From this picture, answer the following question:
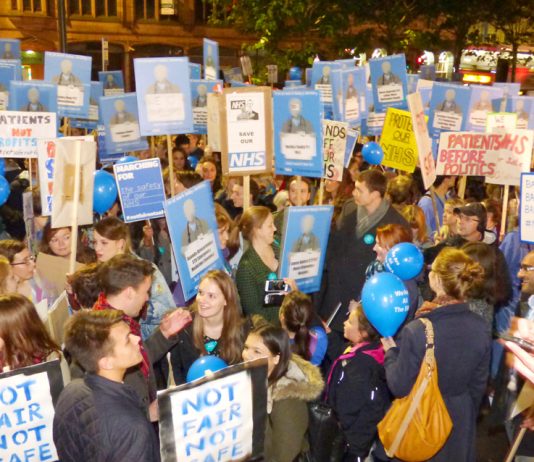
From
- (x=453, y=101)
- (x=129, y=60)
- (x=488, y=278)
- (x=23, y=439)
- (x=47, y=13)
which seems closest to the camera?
(x=23, y=439)

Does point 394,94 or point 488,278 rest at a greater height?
point 394,94

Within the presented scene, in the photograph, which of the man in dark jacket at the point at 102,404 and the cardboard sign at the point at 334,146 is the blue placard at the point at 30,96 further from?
the man in dark jacket at the point at 102,404

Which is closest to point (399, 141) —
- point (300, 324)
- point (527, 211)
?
point (527, 211)

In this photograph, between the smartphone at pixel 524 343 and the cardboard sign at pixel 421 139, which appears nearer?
the smartphone at pixel 524 343

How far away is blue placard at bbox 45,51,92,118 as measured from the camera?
32.4ft

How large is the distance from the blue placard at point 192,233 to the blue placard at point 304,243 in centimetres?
57

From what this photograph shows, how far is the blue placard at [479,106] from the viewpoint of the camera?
9.66 meters

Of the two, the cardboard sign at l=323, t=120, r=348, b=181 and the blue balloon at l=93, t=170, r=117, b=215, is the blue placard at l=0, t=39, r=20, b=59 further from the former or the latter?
the cardboard sign at l=323, t=120, r=348, b=181

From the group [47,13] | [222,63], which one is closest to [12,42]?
[47,13]

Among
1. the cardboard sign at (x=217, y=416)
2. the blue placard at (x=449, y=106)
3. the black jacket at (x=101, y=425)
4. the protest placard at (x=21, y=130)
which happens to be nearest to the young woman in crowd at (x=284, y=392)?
→ the cardboard sign at (x=217, y=416)

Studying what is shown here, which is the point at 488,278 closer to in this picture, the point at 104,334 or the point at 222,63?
the point at 104,334

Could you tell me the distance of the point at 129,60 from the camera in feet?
98.5

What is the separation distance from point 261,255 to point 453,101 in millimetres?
5043

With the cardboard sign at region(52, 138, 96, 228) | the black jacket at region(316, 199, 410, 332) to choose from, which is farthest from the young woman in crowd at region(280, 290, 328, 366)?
the cardboard sign at region(52, 138, 96, 228)
